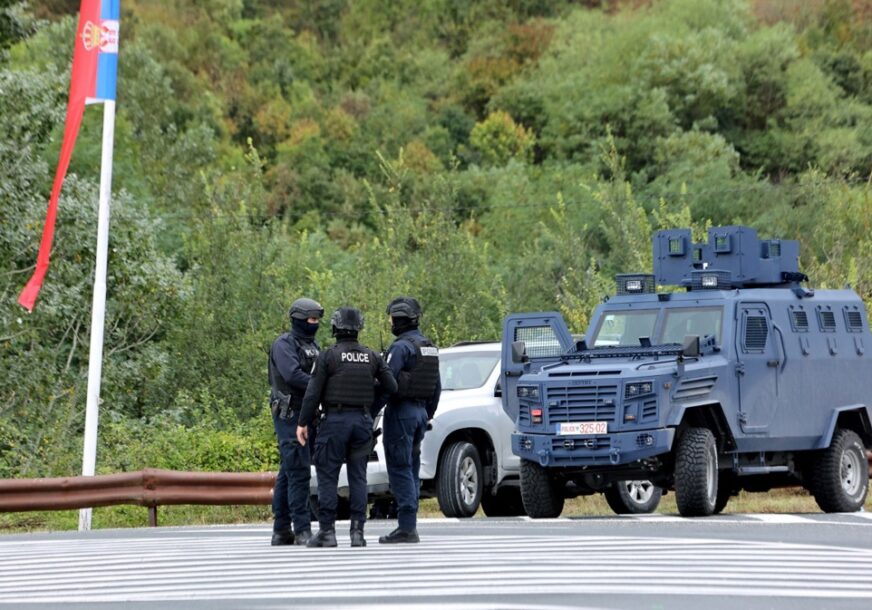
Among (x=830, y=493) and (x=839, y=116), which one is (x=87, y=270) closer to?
(x=830, y=493)

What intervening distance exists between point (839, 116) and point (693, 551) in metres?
75.4

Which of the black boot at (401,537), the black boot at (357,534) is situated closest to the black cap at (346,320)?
the black boot at (357,534)

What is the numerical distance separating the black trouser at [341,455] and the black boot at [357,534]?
40 millimetres

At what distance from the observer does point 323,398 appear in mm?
15133

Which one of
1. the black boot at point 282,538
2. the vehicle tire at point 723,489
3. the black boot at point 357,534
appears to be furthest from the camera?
the vehicle tire at point 723,489

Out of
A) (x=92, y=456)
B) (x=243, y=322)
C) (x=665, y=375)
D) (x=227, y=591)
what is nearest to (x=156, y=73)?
(x=243, y=322)

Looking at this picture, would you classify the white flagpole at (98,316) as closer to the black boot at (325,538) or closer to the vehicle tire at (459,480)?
the vehicle tire at (459,480)

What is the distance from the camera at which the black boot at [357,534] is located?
15.2 m

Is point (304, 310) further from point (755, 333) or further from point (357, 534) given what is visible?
point (755, 333)

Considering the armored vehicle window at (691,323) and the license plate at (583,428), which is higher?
the armored vehicle window at (691,323)

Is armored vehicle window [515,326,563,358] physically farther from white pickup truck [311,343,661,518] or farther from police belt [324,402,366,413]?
police belt [324,402,366,413]

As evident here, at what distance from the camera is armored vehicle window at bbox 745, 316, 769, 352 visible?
65.2 ft

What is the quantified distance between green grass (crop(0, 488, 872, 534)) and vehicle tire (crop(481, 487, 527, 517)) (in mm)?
668

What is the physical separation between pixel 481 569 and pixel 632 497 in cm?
889
